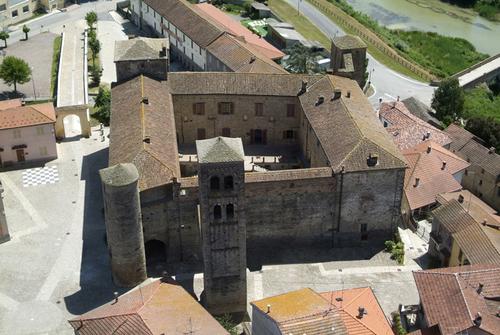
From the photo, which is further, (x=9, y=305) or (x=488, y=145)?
(x=488, y=145)

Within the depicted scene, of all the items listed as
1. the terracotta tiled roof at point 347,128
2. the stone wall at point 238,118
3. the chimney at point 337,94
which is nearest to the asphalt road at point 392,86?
the stone wall at point 238,118

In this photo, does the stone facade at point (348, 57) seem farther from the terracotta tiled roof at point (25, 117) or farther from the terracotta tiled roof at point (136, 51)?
the terracotta tiled roof at point (25, 117)

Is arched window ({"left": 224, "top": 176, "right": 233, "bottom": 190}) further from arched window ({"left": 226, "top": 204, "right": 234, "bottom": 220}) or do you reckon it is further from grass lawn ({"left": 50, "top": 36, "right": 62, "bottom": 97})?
grass lawn ({"left": 50, "top": 36, "right": 62, "bottom": 97})

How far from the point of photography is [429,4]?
124 m

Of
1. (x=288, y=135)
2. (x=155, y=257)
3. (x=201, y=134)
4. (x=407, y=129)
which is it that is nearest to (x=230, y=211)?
(x=155, y=257)

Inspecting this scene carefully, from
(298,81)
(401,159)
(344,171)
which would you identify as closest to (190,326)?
(344,171)

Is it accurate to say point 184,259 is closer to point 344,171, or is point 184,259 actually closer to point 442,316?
point 344,171

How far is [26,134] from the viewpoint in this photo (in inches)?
2480

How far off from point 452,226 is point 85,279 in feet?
88.5

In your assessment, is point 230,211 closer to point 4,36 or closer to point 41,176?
point 41,176

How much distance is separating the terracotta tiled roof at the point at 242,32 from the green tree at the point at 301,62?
6.24ft

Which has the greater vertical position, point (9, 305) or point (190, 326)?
point (190, 326)

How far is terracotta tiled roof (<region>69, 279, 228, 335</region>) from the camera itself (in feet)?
130

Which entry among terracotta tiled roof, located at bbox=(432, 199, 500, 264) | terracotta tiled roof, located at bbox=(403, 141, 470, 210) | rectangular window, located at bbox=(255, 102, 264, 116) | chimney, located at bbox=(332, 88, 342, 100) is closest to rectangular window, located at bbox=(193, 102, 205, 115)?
rectangular window, located at bbox=(255, 102, 264, 116)
